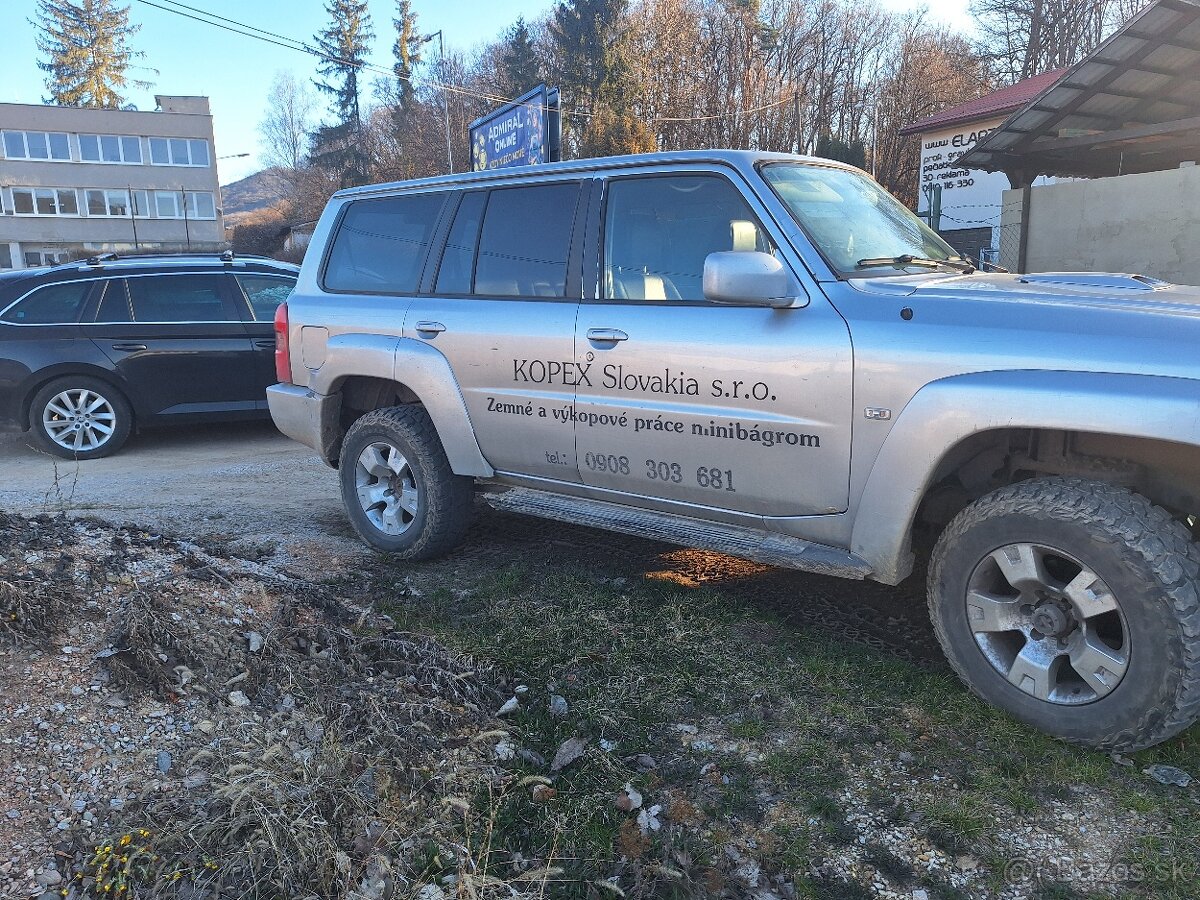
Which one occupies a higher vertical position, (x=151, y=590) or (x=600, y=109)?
(x=600, y=109)

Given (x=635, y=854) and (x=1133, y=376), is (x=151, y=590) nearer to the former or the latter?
(x=635, y=854)

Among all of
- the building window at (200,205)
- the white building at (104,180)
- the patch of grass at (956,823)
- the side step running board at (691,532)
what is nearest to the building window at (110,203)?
the white building at (104,180)

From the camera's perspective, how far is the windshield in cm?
372

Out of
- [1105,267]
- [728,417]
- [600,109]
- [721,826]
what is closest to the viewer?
[721,826]

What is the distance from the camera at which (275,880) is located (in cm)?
223

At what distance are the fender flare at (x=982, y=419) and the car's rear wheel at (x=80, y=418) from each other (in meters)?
7.29

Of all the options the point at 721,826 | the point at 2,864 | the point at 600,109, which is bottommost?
the point at 721,826

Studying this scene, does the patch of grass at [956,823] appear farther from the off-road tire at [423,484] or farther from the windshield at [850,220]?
the off-road tire at [423,484]

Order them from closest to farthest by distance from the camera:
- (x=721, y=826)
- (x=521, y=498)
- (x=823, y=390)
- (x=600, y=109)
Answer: (x=721, y=826) < (x=823, y=390) < (x=521, y=498) < (x=600, y=109)

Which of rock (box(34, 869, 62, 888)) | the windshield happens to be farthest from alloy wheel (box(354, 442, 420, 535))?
rock (box(34, 869, 62, 888))

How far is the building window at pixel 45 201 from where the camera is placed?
52.6 meters

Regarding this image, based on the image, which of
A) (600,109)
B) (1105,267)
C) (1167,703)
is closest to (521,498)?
(1167,703)

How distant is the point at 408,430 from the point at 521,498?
0.78 meters

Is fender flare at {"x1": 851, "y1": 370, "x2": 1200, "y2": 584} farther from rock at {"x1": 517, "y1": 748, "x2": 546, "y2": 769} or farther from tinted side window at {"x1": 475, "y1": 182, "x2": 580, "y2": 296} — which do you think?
tinted side window at {"x1": 475, "y1": 182, "x2": 580, "y2": 296}
